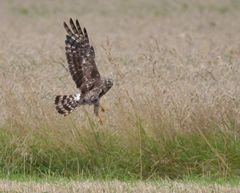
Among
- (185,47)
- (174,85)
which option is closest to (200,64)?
(185,47)

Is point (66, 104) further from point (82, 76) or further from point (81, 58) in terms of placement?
point (81, 58)

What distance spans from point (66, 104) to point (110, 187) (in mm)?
1456

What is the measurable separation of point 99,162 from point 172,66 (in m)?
7.27

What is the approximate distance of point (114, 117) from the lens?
38.3 feet

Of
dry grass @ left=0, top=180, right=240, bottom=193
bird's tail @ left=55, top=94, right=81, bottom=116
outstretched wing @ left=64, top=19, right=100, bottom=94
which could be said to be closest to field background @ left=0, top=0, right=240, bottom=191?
outstretched wing @ left=64, top=19, right=100, bottom=94

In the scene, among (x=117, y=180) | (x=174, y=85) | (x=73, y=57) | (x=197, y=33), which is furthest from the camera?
(x=197, y=33)

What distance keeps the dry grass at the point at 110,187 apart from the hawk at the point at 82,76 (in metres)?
1.16

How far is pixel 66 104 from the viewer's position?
36.4 ft

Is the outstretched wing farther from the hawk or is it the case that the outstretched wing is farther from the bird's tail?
the bird's tail

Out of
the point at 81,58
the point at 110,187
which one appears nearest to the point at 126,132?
the point at 81,58

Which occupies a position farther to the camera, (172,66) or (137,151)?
(172,66)

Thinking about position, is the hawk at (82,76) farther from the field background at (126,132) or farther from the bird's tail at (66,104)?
the field background at (126,132)

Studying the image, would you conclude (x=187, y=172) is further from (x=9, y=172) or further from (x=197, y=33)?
(x=197, y=33)

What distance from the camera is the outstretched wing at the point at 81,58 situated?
11336 mm
